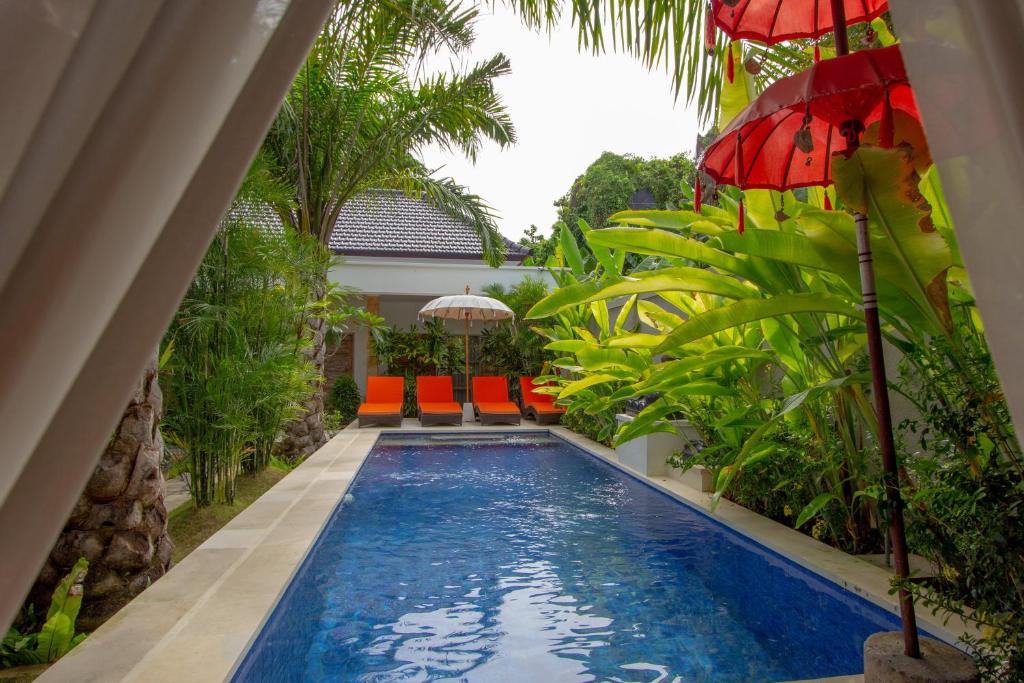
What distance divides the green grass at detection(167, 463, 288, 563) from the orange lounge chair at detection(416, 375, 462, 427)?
6.10 m

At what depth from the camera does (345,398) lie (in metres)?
15.6

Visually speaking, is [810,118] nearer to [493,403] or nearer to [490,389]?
[493,403]

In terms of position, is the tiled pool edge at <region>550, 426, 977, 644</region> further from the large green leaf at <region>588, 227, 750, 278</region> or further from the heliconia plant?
the large green leaf at <region>588, 227, 750, 278</region>

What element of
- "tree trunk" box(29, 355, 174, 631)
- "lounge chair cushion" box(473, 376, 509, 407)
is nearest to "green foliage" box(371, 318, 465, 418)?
"lounge chair cushion" box(473, 376, 509, 407)

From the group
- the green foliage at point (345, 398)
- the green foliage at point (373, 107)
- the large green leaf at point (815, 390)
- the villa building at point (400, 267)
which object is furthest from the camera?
the villa building at point (400, 267)

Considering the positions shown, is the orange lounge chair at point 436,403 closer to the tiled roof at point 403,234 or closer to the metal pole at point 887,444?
the tiled roof at point 403,234

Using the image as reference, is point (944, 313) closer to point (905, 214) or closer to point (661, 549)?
point (905, 214)

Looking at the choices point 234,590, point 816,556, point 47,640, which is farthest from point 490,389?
point 47,640

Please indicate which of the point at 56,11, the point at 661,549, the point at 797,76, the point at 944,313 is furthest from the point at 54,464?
the point at 661,549

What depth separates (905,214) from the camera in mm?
2271

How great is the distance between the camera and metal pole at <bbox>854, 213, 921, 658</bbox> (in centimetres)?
221

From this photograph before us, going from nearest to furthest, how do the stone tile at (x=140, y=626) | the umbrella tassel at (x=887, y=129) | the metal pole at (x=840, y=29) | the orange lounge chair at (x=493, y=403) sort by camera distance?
the umbrella tassel at (x=887, y=129), the metal pole at (x=840, y=29), the stone tile at (x=140, y=626), the orange lounge chair at (x=493, y=403)

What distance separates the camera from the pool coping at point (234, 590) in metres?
2.72

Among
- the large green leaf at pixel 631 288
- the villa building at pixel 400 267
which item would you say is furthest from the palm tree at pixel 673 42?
the villa building at pixel 400 267
